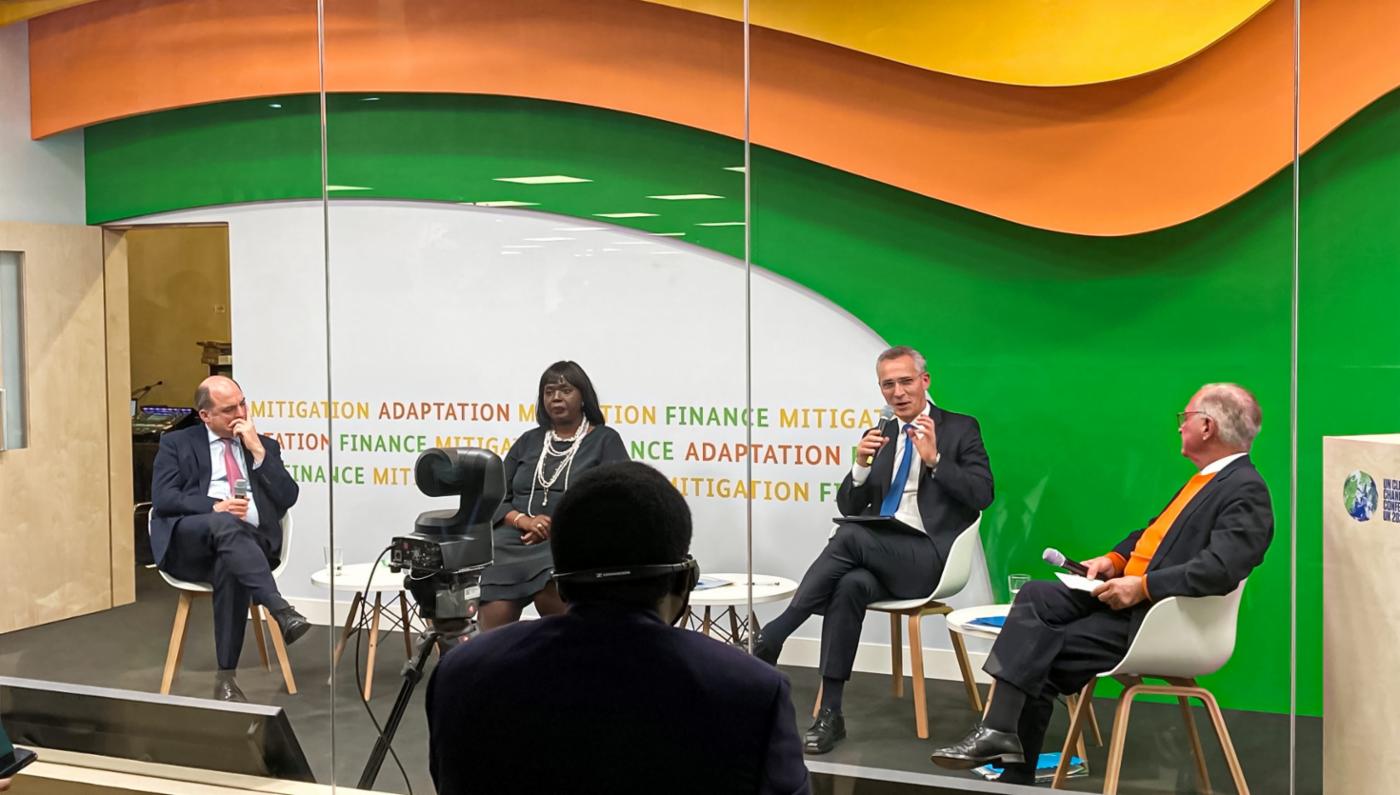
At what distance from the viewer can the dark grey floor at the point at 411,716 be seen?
3.64 metres

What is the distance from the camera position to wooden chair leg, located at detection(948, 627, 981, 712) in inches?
153

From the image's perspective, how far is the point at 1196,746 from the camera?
3662 mm

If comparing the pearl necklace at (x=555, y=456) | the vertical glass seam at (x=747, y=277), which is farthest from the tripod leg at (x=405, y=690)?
the vertical glass seam at (x=747, y=277)

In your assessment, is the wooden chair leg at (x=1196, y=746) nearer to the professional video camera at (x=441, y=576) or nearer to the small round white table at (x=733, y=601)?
the small round white table at (x=733, y=601)

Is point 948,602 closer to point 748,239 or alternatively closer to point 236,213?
point 748,239

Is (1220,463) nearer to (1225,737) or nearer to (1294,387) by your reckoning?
(1294,387)

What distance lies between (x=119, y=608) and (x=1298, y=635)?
4.38 metres

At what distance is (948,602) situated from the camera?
13.0ft

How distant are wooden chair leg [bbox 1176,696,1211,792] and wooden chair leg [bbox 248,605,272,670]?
10.8 feet

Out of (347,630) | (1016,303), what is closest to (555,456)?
(347,630)

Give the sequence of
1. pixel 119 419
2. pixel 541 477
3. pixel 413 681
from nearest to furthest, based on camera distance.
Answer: pixel 413 681 → pixel 541 477 → pixel 119 419

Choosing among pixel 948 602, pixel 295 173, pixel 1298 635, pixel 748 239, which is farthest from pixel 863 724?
pixel 295 173

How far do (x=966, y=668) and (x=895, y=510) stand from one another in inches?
21.1

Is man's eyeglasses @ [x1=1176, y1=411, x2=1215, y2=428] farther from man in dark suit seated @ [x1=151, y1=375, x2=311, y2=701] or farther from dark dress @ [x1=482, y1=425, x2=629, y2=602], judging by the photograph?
man in dark suit seated @ [x1=151, y1=375, x2=311, y2=701]
